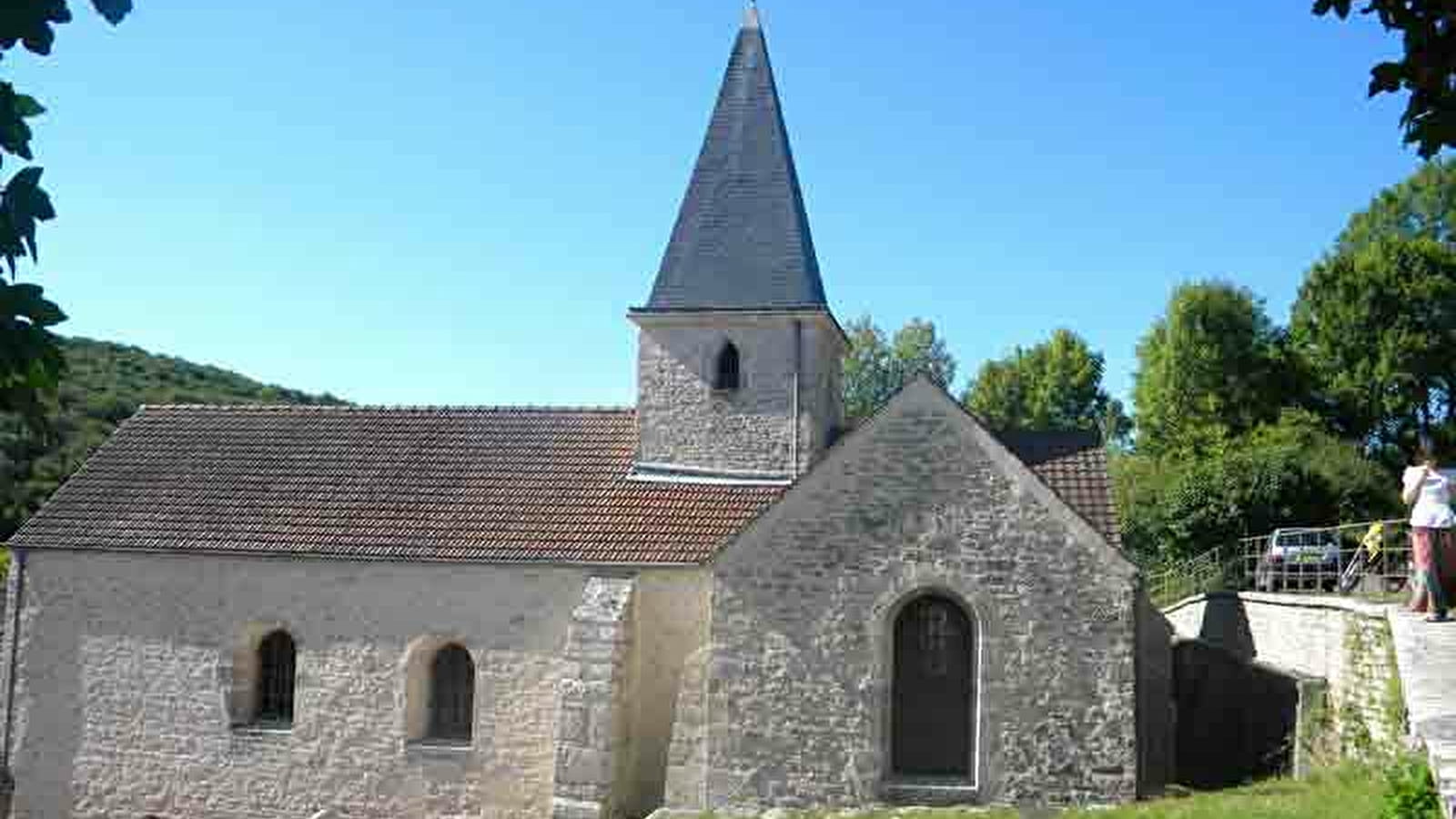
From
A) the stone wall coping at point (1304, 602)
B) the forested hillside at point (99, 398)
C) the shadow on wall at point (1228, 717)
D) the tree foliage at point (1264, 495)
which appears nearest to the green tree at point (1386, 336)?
the tree foliage at point (1264, 495)

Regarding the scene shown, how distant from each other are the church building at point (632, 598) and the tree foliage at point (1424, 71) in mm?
11154

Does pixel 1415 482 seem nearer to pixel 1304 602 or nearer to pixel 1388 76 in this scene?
pixel 1304 602

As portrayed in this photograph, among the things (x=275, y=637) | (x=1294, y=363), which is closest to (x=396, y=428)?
(x=275, y=637)

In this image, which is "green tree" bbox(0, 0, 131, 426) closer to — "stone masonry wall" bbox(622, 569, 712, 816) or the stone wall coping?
the stone wall coping

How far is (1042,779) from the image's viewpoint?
1538cm

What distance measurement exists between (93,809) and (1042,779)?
14342 mm

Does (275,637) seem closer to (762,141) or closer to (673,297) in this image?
(673,297)

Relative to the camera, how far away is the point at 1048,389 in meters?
57.2

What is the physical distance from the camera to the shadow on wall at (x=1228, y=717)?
56.4 feet

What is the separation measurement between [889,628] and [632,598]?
149 inches

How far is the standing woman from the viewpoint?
39.4 feet

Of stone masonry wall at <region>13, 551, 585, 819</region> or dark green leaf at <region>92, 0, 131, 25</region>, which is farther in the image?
stone masonry wall at <region>13, 551, 585, 819</region>

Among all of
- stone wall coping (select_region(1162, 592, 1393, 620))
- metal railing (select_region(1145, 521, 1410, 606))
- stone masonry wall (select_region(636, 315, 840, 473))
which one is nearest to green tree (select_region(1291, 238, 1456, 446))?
metal railing (select_region(1145, 521, 1410, 606))

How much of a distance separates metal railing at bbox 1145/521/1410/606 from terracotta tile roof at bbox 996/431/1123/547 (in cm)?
156
